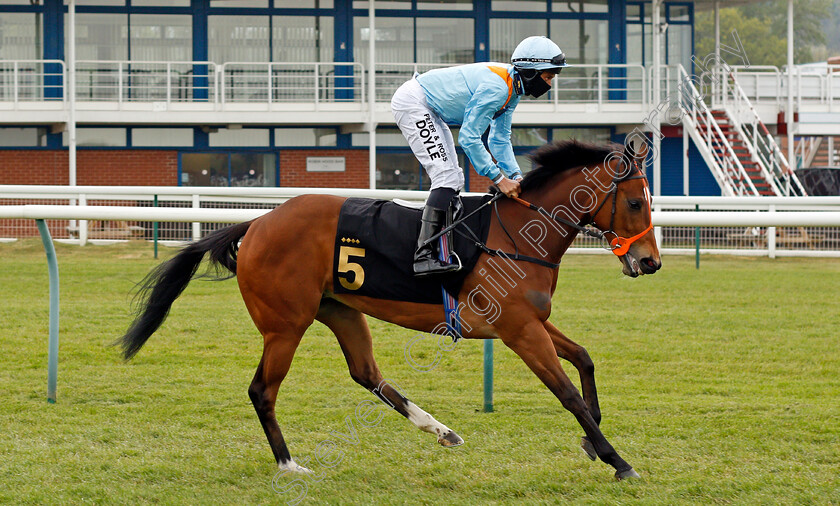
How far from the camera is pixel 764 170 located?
1703 centimetres

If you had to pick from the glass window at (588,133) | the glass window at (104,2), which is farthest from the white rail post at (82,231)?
the glass window at (588,133)

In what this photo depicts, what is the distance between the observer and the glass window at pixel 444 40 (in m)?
20.3

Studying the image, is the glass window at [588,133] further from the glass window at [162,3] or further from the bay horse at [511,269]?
the bay horse at [511,269]

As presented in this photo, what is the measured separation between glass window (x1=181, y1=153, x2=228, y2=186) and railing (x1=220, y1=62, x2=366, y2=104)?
1.28m

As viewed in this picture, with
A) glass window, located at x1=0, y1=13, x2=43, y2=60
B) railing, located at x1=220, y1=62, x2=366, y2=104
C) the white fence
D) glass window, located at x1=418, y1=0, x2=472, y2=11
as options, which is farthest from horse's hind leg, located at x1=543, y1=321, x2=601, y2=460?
glass window, located at x1=0, y1=13, x2=43, y2=60

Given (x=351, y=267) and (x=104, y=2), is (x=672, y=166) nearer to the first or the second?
(x=104, y=2)

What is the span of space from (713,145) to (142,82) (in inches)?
435

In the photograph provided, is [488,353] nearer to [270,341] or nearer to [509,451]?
[509,451]

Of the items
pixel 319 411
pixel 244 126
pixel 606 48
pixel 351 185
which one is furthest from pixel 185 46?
pixel 319 411

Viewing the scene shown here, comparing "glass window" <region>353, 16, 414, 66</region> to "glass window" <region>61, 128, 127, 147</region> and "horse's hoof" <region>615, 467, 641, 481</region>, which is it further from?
"horse's hoof" <region>615, 467, 641, 481</region>

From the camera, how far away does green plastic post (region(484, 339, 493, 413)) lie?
17.3 feet

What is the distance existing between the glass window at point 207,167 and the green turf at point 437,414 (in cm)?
1072

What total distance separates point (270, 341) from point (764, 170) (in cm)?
1435

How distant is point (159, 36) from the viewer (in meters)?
19.7
